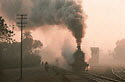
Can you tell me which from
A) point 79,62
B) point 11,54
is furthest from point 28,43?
point 79,62

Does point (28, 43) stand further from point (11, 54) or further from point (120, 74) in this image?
point (120, 74)

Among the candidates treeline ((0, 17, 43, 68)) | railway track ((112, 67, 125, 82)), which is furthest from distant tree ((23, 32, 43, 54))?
railway track ((112, 67, 125, 82))

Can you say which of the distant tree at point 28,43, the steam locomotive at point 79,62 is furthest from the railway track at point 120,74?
the distant tree at point 28,43

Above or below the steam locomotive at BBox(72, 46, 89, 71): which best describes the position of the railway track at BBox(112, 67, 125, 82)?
below

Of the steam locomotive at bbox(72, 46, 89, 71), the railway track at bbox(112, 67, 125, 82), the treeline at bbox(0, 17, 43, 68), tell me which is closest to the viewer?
the railway track at bbox(112, 67, 125, 82)

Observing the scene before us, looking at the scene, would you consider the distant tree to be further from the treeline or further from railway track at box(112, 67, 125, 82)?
railway track at box(112, 67, 125, 82)

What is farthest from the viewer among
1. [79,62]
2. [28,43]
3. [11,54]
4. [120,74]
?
[28,43]

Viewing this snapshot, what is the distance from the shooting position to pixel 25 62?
80.6 metres

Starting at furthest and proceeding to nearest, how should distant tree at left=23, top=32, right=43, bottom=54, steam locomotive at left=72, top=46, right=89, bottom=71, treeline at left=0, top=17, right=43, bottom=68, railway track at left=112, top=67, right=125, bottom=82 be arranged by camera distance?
distant tree at left=23, top=32, right=43, bottom=54 < treeline at left=0, top=17, right=43, bottom=68 < steam locomotive at left=72, top=46, right=89, bottom=71 < railway track at left=112, top=67, right=125, bottom=82

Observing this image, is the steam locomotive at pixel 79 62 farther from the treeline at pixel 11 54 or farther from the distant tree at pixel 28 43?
the distant tree at pixel 28 43

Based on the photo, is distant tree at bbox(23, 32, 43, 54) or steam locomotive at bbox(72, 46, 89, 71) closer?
steam locomotive at bbox(72, 46, 89, 71)

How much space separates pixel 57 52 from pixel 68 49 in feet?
92.5

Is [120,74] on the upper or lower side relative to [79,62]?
lower

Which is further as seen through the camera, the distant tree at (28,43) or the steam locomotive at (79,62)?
the distant tree at (28,43)
